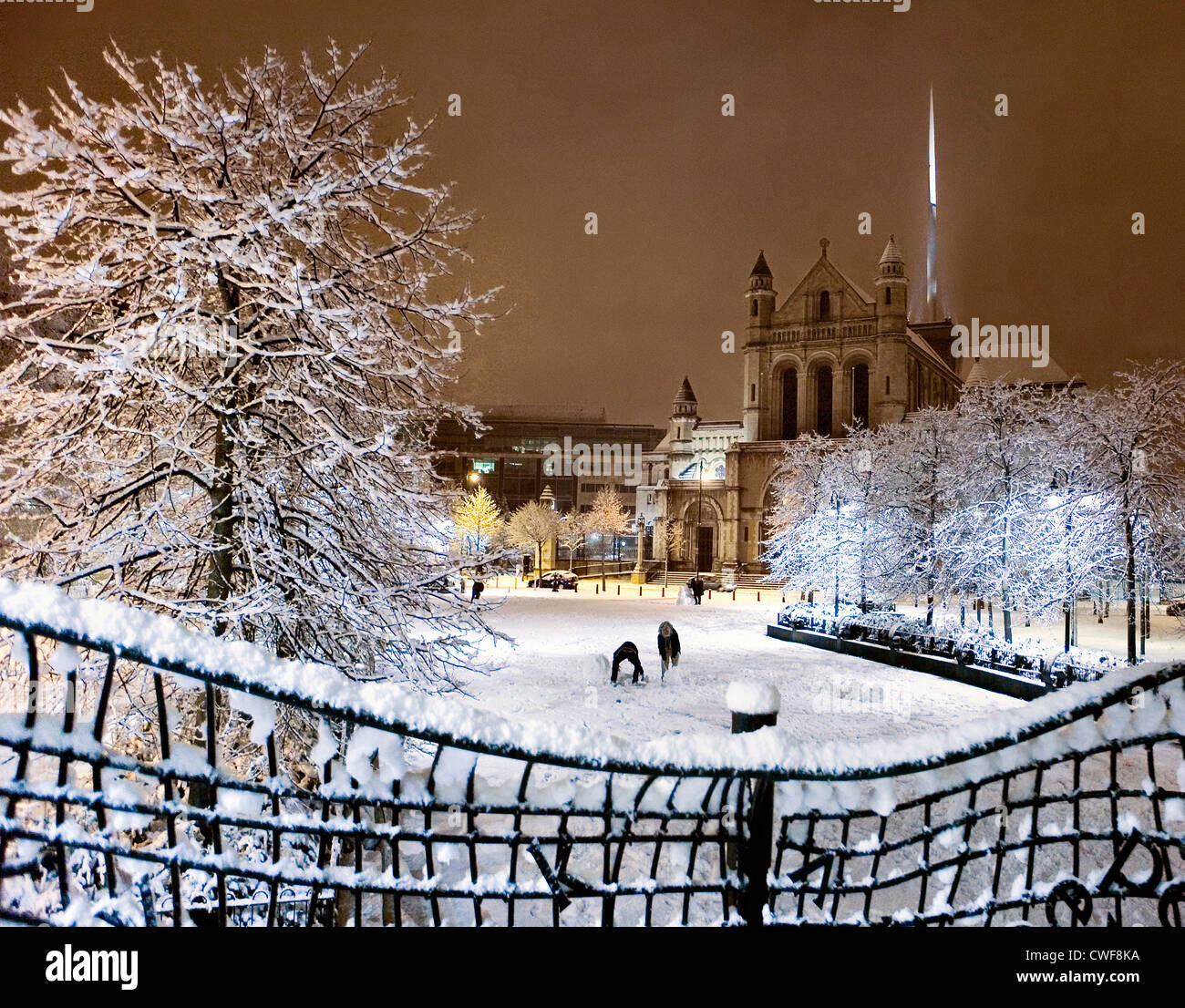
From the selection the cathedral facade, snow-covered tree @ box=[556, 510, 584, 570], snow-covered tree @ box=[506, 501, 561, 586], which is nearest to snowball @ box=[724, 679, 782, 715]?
the cathedral facade

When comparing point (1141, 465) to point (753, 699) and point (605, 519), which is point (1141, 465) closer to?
point (753, 699)

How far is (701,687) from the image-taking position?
1623cm

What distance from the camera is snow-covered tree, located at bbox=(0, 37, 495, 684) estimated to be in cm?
554

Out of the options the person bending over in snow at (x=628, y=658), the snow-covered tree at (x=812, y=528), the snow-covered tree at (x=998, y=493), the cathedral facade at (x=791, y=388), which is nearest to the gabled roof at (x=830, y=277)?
the cathedral facade at (x=791, y=388)

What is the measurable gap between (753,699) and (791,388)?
63.2 metres

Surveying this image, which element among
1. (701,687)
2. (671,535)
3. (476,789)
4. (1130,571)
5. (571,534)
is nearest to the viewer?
(476,789)

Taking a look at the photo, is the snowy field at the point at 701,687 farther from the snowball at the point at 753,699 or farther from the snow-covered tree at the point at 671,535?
the snow-covered tree at the point at 671,535

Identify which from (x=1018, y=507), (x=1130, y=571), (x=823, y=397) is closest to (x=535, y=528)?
(x=823, y=397)

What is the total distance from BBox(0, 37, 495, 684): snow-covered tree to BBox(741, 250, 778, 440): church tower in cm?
5755

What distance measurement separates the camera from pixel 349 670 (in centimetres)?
628

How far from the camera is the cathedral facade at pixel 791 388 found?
57.8m

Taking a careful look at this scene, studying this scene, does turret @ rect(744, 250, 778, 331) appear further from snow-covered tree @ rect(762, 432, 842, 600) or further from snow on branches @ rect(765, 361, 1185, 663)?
snow on branches @ rect(765, 361, 1185, 663)
